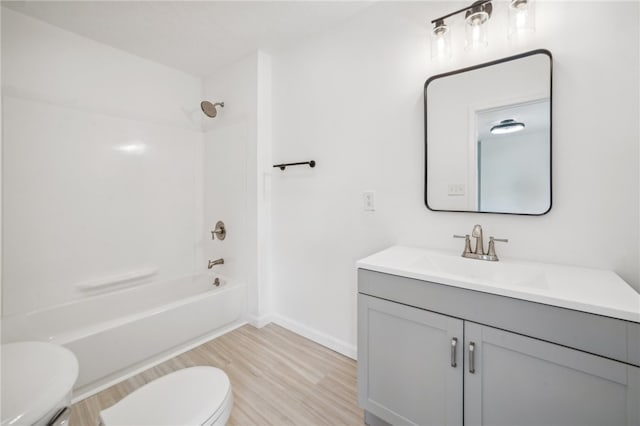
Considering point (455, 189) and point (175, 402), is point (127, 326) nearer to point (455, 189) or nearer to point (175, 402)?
point (175, 402)

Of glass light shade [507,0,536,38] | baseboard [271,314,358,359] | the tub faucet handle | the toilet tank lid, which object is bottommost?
baseboard [271,314,358,359]

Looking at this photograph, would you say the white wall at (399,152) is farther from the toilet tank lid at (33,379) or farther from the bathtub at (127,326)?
the toilet tank lid at (33,379)

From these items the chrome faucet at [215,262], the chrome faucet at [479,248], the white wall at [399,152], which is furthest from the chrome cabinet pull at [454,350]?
the chrome faucet at [215,262]

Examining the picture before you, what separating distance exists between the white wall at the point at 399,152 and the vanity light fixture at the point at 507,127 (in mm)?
139

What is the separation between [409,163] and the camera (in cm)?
167

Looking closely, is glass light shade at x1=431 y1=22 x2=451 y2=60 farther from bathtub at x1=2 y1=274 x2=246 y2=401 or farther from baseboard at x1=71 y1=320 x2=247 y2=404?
baseboard at x1=71 y1=320 x2=247 y2=404

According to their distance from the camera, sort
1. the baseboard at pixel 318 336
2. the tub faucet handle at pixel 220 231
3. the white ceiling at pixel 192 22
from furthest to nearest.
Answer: the tub faucet handle at pixel 220 231
the baseboard at pixel 318 336
the white ceiling at pixel 192 22

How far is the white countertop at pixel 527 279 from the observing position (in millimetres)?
845

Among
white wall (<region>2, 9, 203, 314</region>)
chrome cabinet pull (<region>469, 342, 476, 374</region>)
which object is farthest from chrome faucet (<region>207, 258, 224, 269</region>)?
chrome cabinet pull (<region>469, 342, 476, 374</region>)

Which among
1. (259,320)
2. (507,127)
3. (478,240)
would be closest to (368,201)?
(478,240)

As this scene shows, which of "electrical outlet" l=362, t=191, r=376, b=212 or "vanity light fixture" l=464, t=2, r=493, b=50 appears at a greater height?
"vanity light fixture" l=464, t=2, r=493, b=50

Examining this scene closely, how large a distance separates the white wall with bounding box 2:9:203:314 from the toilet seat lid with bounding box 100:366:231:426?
1.53 metres

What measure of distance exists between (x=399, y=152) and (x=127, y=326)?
80.2 inches

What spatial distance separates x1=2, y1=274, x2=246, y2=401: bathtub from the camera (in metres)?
1.58
